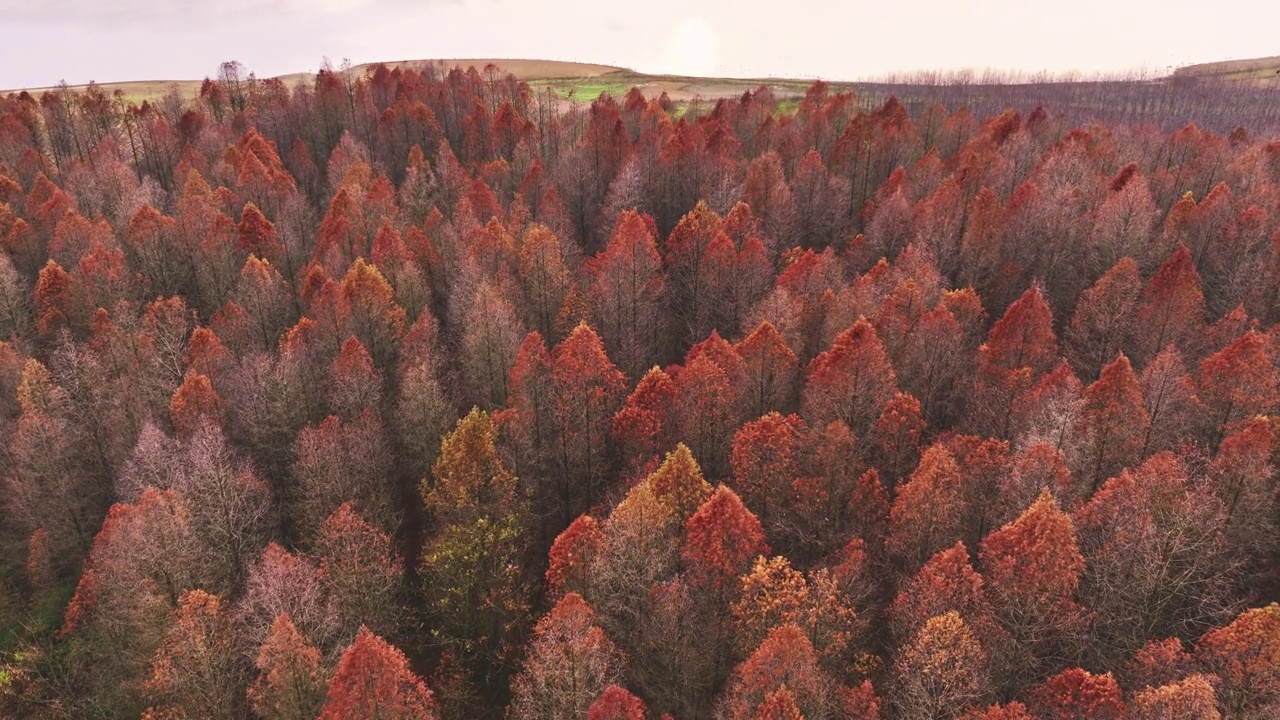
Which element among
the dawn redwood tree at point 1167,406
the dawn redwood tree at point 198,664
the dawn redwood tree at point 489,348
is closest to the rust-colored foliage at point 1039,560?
the dawn redwood tree at point 1167,406

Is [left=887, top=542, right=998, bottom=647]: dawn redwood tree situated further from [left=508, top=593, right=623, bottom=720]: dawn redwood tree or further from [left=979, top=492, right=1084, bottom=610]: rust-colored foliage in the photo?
[left=508, top=593, right=623, bottom=720]: dawn redwood tree

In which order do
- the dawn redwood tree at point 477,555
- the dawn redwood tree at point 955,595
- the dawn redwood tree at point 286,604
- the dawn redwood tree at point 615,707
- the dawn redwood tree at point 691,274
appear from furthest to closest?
the dawn redwood tree at point 691,274, the dawn redwood tree at point 477,555, the dawn redwood tree at point 286,604, the dawn redwood tree at point 955,595, the dawn redwood tree at point 615,707

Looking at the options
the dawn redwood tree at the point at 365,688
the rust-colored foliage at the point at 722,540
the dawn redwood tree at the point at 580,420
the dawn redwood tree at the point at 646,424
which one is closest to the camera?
the dawn redwood tree at the point at 365,688

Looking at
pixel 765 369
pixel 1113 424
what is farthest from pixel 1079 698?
pixel 765 369

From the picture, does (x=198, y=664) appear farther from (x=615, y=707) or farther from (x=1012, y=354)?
(x=1012, y=354)

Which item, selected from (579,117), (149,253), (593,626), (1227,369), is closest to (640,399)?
(593,626)

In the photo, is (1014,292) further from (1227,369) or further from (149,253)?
(149,253)

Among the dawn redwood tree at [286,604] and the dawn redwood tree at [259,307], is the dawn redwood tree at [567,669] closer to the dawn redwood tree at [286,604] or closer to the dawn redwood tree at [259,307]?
the dawn redwood tree at [286,604]

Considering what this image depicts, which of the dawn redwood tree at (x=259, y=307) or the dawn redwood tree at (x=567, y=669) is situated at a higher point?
the dawn redwood tree at (x=259, y=307)

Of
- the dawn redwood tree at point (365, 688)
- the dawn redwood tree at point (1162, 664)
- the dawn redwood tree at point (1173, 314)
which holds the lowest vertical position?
the dawn redwood tree at point (1162, 664)

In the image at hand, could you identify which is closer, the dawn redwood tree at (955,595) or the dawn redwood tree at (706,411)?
the dawn redwood tree at (955,595)
